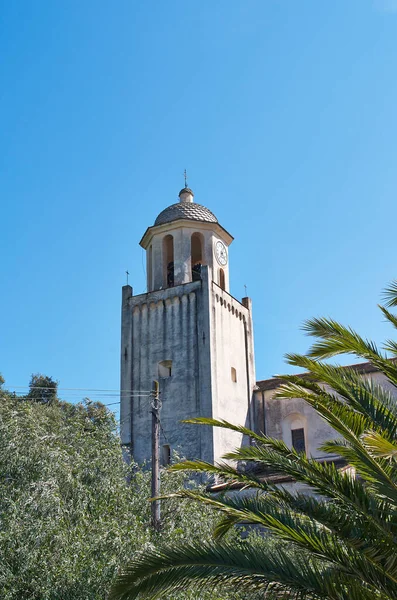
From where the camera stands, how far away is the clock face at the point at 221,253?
3019cm

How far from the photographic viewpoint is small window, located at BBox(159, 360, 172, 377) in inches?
1112

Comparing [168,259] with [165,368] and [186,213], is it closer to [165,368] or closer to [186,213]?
[186,213]

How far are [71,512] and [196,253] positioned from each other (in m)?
17.7

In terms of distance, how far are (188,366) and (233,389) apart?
2217 millimetres

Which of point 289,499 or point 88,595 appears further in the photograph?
point 88,595

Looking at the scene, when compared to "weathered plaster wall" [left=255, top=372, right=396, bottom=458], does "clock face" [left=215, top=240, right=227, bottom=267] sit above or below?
above

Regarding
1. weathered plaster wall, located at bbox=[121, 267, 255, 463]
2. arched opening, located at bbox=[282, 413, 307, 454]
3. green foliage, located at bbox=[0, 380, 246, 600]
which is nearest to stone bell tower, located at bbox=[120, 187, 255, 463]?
weathered plaster wall, located at bbox=[121, 267, 255, 463]

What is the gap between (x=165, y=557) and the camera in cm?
823

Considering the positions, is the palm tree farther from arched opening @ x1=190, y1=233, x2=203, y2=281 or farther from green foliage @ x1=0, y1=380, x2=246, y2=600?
arched opening @ x1=190, y1=233, x2=203, y2=281

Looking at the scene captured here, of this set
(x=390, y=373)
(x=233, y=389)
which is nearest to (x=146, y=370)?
(x=233, y=389)

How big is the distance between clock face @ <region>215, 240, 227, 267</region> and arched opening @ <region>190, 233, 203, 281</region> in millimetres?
725

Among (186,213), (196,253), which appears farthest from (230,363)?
(186,213)

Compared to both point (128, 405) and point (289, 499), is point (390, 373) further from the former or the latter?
point (128, 405)

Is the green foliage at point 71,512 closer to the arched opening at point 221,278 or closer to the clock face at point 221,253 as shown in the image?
the arched opening at point 221,278
